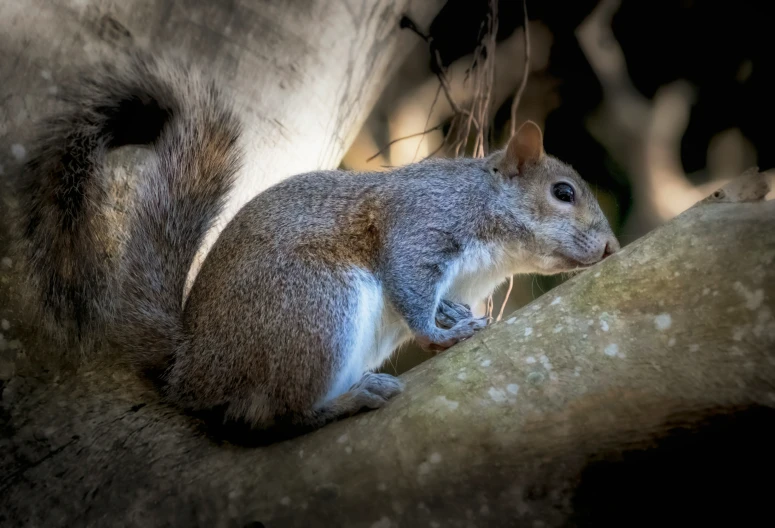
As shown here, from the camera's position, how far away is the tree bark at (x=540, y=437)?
88cm

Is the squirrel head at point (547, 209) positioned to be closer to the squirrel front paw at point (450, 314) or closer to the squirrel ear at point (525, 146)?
the squirrel ear at point (525, 146)

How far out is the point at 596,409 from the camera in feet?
3.08

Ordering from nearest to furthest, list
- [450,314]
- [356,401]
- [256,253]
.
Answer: [356,401] < [256,253] < [450,314]

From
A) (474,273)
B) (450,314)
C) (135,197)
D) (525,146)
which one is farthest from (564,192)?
(135,197)

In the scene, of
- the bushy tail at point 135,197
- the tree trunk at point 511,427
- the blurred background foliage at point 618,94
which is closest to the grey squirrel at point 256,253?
the bushy tail at point 135,197

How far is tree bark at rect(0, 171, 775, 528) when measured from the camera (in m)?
0.88

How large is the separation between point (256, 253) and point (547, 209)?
0.89 meters

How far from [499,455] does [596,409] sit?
173 mm

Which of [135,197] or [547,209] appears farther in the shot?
[547,209]

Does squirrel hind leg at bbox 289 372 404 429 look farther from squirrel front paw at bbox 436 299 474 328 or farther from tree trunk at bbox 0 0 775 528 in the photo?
squirrel front paw at bbox 436 299 474 328

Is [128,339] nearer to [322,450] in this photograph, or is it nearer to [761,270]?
[322,450]

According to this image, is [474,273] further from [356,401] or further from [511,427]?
[511,427]

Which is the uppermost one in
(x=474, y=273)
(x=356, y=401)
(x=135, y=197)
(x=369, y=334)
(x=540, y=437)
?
(x=135, y=197)

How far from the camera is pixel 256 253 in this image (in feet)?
4.72
